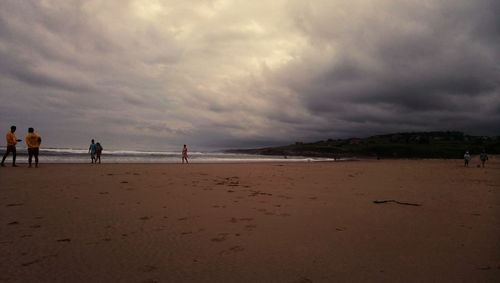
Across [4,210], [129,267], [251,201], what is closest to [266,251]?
[129,267]

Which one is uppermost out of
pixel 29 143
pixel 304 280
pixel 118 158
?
pixel 29 143

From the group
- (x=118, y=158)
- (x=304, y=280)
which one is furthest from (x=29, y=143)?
(x=118, y=158)

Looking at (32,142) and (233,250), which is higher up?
(32,142)

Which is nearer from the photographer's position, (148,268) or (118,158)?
(148,268)

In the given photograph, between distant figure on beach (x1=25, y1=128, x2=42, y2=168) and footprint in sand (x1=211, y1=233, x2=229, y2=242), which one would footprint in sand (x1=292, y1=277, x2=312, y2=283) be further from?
distant figure on beach (x1=25, y1=128, x2=42, y2=168)

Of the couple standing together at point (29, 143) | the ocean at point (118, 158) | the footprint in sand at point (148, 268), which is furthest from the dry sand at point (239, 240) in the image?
the ocean at point (118, 158)

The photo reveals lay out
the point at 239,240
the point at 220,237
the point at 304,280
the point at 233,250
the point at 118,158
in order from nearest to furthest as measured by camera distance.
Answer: the point at 304,280 < the point at 233,250 < the point at 239,240 < the point at 220,237 < the point at 118,158

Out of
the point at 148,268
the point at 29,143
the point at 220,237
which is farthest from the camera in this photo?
the point at 29,143

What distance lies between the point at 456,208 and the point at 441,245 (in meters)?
3.70

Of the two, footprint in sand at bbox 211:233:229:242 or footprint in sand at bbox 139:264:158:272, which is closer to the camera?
footprint in sand at bbox 139:264:158:272

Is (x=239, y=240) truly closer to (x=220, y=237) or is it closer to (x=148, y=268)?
(x=220, y=237)

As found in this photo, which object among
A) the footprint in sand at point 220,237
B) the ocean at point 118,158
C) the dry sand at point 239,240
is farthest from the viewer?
the ocean at point 118,158

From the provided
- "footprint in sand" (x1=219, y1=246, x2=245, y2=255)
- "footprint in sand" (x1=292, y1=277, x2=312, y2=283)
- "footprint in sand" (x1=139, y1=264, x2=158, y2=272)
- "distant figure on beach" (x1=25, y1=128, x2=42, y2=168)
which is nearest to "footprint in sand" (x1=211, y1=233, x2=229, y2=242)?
"footprint in sand" (x1=219, y1=246, x2=245, y2=255)

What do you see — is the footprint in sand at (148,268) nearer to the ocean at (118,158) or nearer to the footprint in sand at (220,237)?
the footprint in sand at (220,237)
